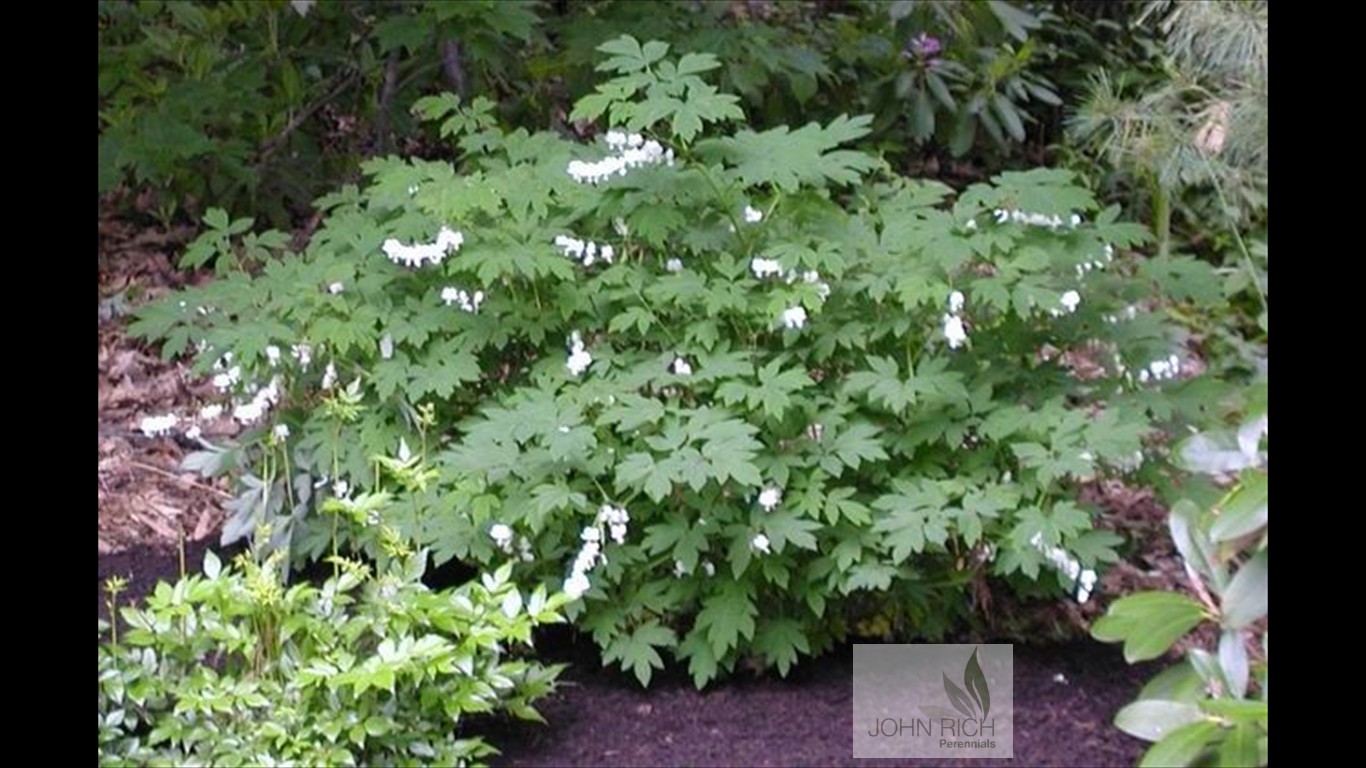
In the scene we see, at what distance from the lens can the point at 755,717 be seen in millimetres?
3646

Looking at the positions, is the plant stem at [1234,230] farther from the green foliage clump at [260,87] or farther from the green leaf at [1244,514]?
the green foliage clump at [260,87]

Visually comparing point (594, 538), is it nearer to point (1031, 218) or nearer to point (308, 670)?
point (308, 670)

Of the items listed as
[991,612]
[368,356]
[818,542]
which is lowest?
[991,612]

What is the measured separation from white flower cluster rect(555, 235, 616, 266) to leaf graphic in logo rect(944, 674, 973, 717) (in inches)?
47.6

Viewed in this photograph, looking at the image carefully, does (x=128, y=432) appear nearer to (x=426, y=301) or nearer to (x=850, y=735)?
(x=426, y=301)

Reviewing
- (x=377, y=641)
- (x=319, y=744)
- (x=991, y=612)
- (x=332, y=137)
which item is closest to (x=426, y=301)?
(x=377, y=641)

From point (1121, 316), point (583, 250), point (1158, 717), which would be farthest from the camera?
point (1121, 316)

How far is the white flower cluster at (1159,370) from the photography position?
12.8 ft

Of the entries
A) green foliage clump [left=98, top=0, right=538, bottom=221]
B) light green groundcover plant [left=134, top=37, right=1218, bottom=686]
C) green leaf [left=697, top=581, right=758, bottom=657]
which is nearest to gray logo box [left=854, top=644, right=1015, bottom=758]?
light green groundcover plant [left=134, top=37, right=1218, bottom=686]

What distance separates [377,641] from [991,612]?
1484 millimetres

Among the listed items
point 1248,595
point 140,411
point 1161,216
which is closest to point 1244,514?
point 1248,595

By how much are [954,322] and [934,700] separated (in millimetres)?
812

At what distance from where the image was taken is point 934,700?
12.1 ft

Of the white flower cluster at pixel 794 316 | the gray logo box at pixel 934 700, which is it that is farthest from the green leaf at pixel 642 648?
the white flower cluster at pixel 794 316
